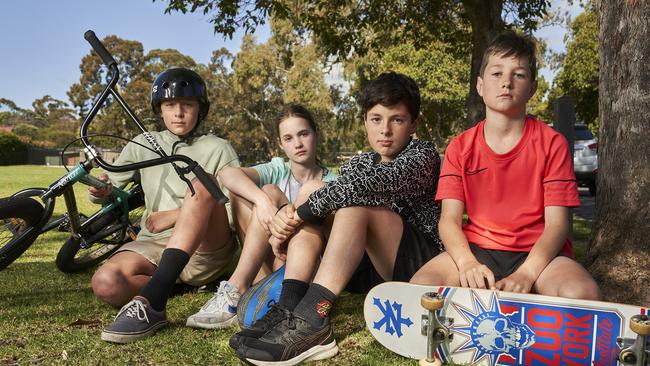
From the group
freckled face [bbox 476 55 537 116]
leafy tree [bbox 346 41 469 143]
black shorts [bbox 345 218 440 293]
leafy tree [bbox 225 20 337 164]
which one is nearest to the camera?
freckled face [bbox 476 55 537 116]

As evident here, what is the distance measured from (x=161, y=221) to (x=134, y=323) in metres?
0.77

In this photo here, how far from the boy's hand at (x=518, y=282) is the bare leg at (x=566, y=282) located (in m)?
0.04

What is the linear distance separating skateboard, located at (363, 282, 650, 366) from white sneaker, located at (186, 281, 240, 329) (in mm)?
764

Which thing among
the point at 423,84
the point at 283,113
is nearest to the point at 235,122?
the point at 423,84

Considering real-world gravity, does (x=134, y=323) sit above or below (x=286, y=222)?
below

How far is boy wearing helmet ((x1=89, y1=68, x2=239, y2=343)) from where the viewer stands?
9.34 ft

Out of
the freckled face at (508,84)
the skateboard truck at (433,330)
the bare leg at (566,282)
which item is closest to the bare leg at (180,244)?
the skateboard truck at (433,330)

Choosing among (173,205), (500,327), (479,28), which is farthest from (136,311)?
(479,28)

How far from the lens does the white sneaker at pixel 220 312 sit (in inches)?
103

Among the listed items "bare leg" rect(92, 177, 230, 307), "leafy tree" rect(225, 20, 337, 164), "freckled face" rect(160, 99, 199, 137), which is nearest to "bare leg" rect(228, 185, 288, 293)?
"bare leg" rect(92, 177, 230, 307)

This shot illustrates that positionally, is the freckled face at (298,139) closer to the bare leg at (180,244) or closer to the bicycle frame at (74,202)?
the bare leg at (180,244)

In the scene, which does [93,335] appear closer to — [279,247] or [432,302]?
[279,247]

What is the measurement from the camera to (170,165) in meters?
3.18

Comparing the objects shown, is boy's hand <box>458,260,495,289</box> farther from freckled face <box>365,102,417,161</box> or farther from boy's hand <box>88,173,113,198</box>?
boy's hand <box>88,173,113,198</box>
